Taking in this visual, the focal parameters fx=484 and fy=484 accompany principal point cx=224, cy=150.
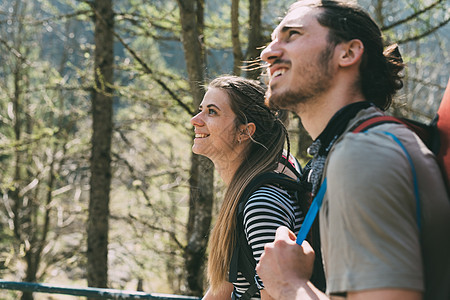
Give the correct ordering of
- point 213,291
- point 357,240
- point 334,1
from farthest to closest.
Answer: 1. point 213,291
2. point 334,1
3. point 357,240

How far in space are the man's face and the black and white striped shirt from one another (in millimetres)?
452

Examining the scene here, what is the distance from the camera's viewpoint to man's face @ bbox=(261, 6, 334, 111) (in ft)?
4.22

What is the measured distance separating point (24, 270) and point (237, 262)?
34.0 ft

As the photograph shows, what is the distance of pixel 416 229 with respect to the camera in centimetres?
96

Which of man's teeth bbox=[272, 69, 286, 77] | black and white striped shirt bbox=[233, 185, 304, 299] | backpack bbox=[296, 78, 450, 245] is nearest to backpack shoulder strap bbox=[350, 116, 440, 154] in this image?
backpack bbox=[296, 78, 450, 245]

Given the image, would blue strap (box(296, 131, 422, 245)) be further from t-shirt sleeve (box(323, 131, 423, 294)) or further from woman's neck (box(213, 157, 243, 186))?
woman's neck (box(213, 157, 243, 186))

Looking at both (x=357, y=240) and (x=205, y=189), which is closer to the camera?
(x=357, y=240)

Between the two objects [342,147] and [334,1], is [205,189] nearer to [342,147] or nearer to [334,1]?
[334,1]

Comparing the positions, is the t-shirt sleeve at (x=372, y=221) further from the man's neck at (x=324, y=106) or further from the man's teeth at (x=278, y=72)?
the man's teeth at (x=278, y=72)

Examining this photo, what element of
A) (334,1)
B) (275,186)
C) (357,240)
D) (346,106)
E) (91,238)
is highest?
(334,1)

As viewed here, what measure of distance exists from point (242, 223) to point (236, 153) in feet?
1.54

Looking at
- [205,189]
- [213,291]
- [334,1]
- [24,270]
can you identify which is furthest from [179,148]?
[334,1]

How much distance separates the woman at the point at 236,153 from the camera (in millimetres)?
1760

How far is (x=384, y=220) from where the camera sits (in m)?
0.93
